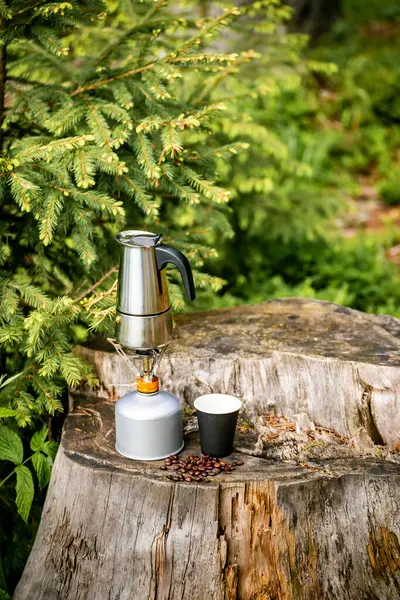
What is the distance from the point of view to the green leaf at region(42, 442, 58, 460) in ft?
7.72

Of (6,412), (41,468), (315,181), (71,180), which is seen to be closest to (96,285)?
(71,180)

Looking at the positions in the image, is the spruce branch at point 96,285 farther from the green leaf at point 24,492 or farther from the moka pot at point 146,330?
the green leaf at point 24,492

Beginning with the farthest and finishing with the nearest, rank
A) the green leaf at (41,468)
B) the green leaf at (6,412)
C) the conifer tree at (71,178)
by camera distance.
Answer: the green leaf at (41,468), the conifer tree at (71,178), the green leaf at (6,412)

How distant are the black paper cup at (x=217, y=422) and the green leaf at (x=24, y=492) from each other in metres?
0.62

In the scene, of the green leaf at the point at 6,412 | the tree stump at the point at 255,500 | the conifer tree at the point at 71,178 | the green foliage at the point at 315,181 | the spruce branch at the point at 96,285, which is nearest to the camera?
the tree stump at the point at 255,500

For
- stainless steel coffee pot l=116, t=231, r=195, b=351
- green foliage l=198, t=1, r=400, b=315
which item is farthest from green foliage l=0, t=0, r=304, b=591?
green foliage l=198, t=1, r=400, b=315

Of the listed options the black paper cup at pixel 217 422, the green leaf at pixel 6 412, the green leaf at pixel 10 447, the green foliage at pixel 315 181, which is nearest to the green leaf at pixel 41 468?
the green leaf at pixel 10 447

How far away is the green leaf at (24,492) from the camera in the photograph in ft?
7.07

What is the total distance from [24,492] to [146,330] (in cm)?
73

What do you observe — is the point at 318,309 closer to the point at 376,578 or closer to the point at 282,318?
the point at 282,318

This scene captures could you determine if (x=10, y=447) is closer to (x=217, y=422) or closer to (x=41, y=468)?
(x=41, y=468)

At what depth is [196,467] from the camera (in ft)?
6.78

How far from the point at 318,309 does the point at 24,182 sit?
1.42 metres

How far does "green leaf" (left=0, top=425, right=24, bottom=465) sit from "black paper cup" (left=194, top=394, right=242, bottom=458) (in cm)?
66
